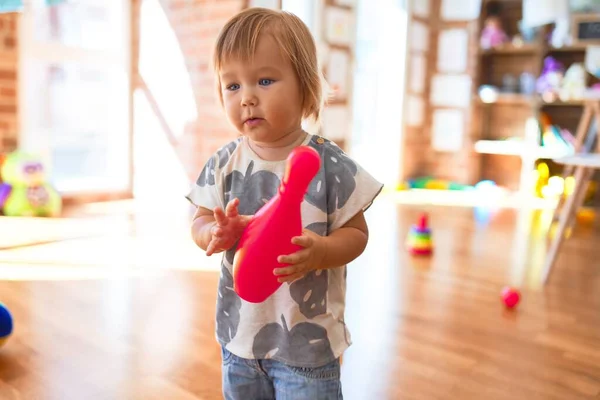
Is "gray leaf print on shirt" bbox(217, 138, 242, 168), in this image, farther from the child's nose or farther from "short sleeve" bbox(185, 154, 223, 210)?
the child's nose

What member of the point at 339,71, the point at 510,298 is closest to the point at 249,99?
the point at 510,298

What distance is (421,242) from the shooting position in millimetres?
2590

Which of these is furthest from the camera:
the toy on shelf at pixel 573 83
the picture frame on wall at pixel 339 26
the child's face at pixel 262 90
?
the toy on shelf at pixel 573 83

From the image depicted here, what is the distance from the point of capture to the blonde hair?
2.34 feet

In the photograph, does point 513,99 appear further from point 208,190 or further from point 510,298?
point 208,190

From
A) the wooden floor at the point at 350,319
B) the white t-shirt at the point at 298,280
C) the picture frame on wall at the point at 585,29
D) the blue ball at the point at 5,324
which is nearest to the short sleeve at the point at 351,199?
the white t-shirt at the point at 298,280

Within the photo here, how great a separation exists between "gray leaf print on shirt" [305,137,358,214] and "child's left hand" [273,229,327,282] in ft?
0.30

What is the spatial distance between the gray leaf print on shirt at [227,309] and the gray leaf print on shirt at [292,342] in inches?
1.7

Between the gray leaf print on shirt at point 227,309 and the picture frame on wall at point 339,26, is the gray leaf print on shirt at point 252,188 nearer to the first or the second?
the gray leaf print on shirt at point 227,309

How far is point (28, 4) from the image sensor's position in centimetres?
312

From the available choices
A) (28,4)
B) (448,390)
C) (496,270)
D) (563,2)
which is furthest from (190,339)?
(563,2)

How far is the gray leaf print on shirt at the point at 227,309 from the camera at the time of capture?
80 cm

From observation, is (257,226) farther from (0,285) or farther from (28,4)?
(28,4)

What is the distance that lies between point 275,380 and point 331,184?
0.27 m
